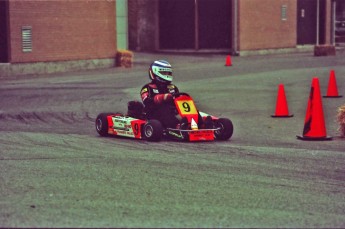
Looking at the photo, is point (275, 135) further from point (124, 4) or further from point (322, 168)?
point (124, 4)

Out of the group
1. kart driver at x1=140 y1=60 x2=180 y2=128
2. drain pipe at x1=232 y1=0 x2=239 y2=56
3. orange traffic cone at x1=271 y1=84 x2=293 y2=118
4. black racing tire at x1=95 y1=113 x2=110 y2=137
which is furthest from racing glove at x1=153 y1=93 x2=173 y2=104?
drain pipe at x1=232 y1=0 x2=239 y2=56

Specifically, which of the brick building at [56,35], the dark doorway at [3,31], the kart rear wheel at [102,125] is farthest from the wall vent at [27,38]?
the kart rear wheel at [102,125]

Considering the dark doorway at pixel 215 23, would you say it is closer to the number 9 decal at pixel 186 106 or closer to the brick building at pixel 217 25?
the brick building at pixel 217 25

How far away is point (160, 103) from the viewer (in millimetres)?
12266

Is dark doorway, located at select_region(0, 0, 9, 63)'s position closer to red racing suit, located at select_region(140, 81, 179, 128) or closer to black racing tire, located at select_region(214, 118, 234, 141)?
red racing suit, located at select_region(140, 81, 179, 128)

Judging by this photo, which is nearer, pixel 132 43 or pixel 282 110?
pixel 282 110

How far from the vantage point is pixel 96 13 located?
30938mm

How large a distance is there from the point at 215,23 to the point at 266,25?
2828 millimetres

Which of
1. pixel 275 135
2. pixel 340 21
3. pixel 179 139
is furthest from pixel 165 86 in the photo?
pixel 340 21

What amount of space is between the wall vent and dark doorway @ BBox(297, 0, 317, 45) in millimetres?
19550

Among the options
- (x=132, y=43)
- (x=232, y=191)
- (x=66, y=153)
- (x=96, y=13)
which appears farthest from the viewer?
(x=132, y=43)

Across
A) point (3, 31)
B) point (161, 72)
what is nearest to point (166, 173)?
point (161, 72)

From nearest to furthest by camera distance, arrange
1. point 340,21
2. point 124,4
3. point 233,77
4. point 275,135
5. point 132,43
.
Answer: point 275,135
point 233,77
point 124,4
point 132,43
point 340,21

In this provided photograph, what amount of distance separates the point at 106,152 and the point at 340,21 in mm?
39511
